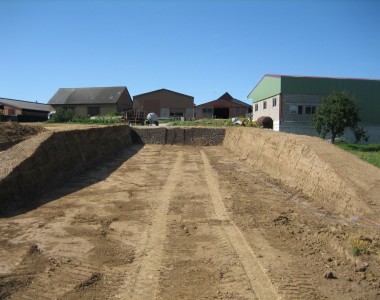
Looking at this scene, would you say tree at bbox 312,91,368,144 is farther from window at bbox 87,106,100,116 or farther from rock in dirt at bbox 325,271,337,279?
window at bbox 87,106,100,116

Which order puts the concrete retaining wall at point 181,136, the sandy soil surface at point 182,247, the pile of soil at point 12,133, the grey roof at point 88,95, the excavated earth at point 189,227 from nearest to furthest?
the sandy soil surface at point 182,247
the excavated earth at point 189,227
the pile of soil at point 12,133
the concrete retaining wall at point 181,136
the grey roof at point 88,95

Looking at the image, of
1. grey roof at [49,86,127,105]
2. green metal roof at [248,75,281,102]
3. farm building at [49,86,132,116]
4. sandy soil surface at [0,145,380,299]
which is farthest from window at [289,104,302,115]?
grey roof at [49,86,127,105]

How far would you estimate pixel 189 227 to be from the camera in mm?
7953

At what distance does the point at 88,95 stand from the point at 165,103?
13129 millimetres

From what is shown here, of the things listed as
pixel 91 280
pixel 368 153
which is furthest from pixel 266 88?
pixel 91 280

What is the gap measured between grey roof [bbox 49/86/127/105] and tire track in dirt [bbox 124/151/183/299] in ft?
160

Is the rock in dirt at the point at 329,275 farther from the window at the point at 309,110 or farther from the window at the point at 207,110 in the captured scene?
the window at the point at 207,110

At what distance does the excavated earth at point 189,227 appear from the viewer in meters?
5.32

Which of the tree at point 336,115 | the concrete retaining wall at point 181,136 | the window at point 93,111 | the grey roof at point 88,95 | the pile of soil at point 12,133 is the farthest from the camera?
the window at point 93,111

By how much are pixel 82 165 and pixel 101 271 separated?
991 centimetres

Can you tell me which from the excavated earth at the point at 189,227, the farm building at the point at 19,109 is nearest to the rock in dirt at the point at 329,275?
the excavated earth at the point at 189,227

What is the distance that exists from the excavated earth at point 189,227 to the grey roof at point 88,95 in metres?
43.1

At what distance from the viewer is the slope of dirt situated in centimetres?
848

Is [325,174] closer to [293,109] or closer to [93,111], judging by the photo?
[293,109]
